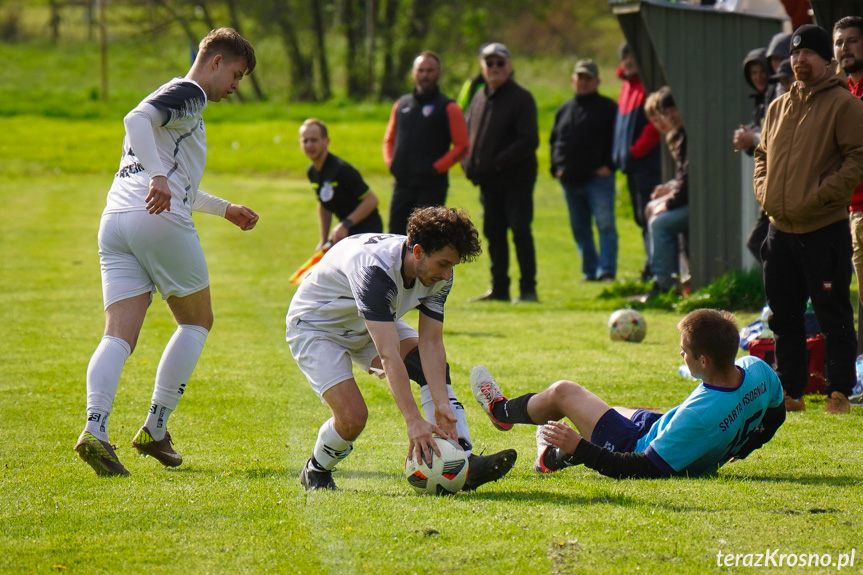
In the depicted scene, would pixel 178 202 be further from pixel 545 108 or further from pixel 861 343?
pixel 545 108

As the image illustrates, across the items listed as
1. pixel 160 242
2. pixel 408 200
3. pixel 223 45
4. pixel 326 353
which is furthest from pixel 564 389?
pixel 408 200

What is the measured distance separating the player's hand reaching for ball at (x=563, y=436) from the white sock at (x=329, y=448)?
0.90m

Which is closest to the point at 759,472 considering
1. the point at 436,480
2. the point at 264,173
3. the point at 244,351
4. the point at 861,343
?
the point at 436,480

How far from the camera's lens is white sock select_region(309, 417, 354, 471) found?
14.8 feet

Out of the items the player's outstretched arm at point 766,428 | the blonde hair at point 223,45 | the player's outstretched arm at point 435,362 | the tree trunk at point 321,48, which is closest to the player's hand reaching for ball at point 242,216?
the blonde hair at point 223,45

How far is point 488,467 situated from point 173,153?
2.17 m

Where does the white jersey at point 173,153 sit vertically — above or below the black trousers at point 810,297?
above

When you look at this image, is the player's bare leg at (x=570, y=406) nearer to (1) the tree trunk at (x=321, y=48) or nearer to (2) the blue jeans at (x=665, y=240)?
(2) the blue jeans at (x=665, y=240)

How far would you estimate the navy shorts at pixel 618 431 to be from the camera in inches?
186

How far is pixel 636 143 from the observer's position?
11719mm

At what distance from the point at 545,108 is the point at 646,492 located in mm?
26405

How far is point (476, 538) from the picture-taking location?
3.73 meters

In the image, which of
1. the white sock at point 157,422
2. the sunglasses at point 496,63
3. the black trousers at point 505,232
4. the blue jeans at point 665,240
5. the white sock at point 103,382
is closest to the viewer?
the white sock at point 103,382

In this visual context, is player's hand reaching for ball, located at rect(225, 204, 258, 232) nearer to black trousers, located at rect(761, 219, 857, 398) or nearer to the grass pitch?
the grass pitch
